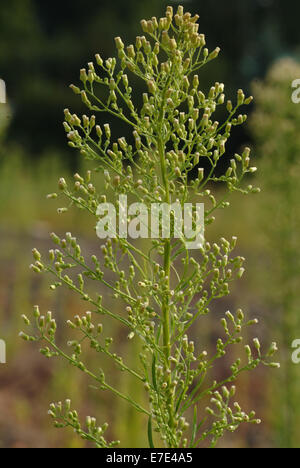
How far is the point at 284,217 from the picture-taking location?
14.3 ft

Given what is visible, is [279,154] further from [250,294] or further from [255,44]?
[255,44]

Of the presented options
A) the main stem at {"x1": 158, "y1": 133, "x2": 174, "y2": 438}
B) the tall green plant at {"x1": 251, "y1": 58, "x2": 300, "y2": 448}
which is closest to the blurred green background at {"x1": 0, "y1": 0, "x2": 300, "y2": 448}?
the tall green plant at {"x1": 251, "y1": 58, "x2": 300, "y2": 448}

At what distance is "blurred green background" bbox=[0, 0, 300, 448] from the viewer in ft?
14.2

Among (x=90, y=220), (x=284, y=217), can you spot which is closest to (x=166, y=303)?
(x=284, y=217)

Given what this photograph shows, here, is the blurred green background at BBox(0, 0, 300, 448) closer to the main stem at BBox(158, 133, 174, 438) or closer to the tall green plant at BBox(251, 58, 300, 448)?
the tall green plant at BBox(251, 58, 300, 448)

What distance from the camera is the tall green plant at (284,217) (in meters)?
4.22

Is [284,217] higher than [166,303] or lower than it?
higher

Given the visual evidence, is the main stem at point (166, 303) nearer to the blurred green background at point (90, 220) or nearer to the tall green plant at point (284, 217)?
the blurred green background at point (90, 220)

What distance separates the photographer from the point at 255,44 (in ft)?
71.2

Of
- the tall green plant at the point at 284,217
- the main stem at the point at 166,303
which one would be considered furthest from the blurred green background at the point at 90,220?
the main stem at the point at 166,303

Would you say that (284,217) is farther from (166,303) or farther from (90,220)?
(90,220)

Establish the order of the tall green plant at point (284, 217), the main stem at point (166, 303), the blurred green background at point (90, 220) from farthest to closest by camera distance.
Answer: the blurred green background at point (90, 220), the tall green plant at point (284, 217), the main stem at point (166, 303)

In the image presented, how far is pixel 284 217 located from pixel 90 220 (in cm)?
713

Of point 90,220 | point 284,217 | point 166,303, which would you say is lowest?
point 166,303
